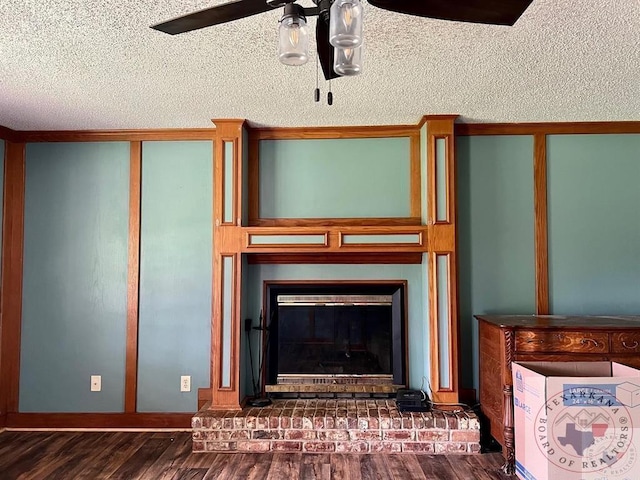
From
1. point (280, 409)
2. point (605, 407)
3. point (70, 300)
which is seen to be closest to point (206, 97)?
point (70, 300)

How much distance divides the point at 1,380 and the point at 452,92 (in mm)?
3930

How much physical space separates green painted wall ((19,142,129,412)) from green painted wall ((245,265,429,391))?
104cm

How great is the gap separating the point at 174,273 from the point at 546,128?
10.2 ft

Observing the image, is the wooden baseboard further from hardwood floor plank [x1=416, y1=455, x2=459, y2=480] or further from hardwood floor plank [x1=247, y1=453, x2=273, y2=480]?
hardwood floor plank [x1=416, y1=455, x2=459, y2=480]

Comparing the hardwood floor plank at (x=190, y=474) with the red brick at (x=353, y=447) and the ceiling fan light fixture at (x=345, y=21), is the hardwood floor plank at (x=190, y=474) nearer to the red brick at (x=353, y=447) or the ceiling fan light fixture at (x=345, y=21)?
the red brick at (x=353, y=447)

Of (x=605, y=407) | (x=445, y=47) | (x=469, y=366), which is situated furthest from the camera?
(x=469, y=366)

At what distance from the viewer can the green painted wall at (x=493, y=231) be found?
3406 mm

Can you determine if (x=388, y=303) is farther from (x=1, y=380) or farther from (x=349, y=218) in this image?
(x=1, y=380)

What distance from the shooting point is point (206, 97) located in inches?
112

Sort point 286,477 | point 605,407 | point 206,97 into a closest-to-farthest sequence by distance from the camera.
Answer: point 605,407 < point 286,477 < point 206,97

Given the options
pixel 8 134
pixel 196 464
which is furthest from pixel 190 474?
pixel 8 134

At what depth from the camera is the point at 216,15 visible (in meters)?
1.35

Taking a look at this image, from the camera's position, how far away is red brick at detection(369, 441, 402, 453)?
2994 millimetres

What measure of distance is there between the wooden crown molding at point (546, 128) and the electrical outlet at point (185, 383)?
2838 mm
